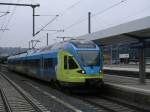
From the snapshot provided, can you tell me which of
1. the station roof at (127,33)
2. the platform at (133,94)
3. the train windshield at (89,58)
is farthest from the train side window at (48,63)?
the platform at (133,94)

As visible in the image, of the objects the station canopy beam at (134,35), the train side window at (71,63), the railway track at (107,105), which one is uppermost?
the station canopy beam at (134,35)

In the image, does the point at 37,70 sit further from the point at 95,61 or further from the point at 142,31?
the point at 142,31

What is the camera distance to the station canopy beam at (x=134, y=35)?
20.4 metres

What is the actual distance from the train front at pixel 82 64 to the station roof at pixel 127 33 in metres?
1.78

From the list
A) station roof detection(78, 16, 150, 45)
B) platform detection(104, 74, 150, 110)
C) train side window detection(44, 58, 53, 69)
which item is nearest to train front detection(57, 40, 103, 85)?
platform detection(104, 74, 150, 110)

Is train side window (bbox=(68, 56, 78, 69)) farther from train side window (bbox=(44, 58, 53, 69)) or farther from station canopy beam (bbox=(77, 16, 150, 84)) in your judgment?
train side window (bbox=(44, 58, 53, 69))

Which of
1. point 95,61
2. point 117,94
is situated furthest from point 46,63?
point 117,94

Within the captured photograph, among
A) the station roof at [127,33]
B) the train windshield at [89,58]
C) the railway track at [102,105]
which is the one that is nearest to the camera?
the railway track at [102,105]

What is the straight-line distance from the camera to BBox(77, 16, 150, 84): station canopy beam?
20445mm

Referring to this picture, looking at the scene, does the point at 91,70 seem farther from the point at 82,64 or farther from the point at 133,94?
the point at 133,94

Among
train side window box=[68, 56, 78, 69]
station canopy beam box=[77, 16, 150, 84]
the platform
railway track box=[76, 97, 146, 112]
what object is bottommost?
railway track box=[76, 97, 146, 112]

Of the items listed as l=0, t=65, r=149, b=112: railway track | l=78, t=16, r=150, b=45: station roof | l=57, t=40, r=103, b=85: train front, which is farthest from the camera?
l=57, t=40, r=103, b=85: train front

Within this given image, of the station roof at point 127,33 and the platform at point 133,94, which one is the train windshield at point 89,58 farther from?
the station roof at point 127,33

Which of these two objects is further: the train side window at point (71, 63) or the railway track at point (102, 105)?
the train side window at point (71, 63)
